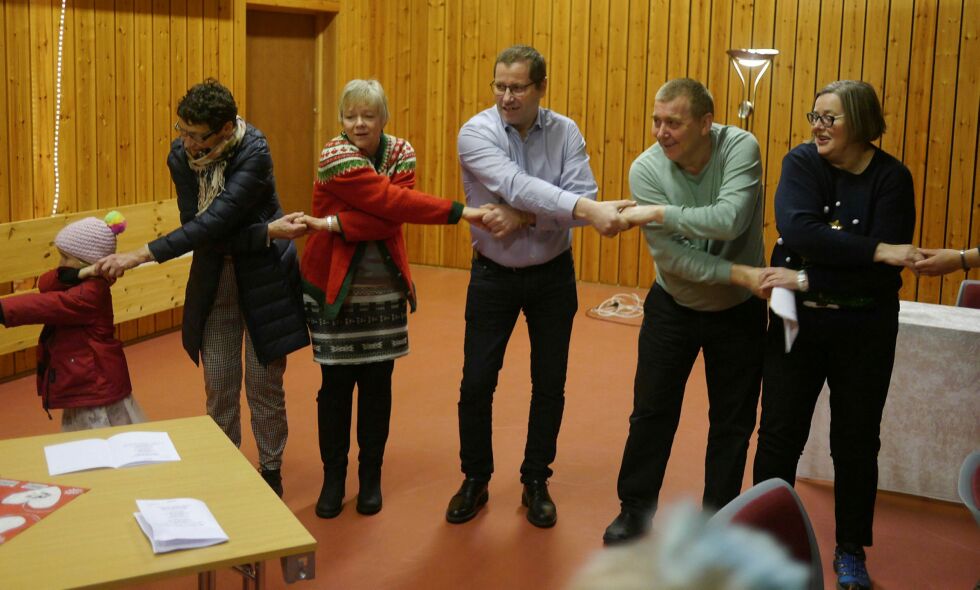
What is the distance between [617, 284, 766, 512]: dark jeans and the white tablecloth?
3.18ft

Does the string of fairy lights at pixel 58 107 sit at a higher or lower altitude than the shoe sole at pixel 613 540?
higher

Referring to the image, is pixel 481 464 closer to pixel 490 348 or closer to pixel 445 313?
pixel 490 348

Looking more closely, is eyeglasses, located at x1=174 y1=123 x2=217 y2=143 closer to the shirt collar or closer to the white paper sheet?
the shirt collar

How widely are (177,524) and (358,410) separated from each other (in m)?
1.74

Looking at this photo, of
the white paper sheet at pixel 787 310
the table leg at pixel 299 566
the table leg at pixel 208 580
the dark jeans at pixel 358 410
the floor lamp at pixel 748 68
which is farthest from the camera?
the floor lamp at pixel 748 68

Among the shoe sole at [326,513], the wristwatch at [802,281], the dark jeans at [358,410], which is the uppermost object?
the wristwatch at [802,281]

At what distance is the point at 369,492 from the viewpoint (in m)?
4.15

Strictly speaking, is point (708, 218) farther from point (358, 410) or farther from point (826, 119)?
point (358, 410)

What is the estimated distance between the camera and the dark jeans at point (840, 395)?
3.34 metres

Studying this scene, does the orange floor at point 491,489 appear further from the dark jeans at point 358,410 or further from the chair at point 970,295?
the chair at point 970,295

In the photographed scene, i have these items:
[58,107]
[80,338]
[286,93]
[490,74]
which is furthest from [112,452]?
[490,74]

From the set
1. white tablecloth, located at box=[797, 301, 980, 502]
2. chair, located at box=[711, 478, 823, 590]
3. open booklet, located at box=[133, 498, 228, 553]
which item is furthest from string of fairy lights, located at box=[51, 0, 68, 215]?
chair, located at box=[711, 478, 823, 590]

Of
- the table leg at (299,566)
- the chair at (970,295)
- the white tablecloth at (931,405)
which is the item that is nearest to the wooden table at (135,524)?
the table leg at (299,566)

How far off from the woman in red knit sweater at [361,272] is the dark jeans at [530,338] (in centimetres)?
27
